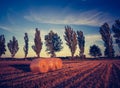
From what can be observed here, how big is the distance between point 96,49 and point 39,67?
260 ft

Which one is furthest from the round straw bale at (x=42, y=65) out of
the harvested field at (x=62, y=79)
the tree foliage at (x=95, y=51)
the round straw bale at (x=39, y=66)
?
the tree foliage at (x=95, y=51)

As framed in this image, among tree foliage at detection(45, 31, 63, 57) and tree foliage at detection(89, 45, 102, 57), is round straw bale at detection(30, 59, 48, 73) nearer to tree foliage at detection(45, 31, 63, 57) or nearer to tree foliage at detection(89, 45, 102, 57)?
tree foliage at detection(45, 31, 63, 57)

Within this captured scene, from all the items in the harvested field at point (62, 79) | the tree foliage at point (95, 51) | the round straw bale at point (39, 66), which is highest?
the tree foliage at point (95, 51)

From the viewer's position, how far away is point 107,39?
64750 mm

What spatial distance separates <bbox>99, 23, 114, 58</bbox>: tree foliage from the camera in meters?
63.6

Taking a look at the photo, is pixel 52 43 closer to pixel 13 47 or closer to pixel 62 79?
pixel 13 47

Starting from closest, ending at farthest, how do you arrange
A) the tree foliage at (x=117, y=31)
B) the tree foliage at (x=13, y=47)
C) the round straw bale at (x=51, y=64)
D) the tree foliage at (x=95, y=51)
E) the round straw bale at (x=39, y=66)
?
the round straw bale at (x=39, y=66), the round straw bale at (x=51, y=64), the tree foliage at (x=117, y=31), the tree foliage at (x=13, y=47), the tree foliage at (x=95, y=51)

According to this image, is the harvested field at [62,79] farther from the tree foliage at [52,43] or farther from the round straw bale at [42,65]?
the tree foliage at [52,43]

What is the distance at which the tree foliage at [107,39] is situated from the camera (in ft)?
209

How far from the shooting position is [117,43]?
188 ft

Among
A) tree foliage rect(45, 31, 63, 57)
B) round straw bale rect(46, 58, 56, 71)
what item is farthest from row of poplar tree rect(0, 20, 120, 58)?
round straw bale rect(46, 58, 56, 71)

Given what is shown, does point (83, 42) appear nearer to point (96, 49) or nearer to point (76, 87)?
point (96, 49)

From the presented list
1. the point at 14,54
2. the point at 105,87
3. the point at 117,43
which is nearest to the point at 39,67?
the point at 105,87

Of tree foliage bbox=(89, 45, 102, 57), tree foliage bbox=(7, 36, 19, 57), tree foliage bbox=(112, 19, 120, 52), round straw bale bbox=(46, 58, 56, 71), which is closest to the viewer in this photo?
round straw bale bbox=(46, 58, 56, 71)
